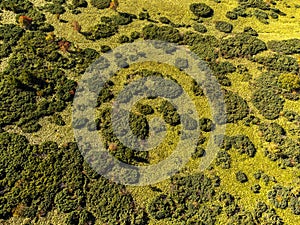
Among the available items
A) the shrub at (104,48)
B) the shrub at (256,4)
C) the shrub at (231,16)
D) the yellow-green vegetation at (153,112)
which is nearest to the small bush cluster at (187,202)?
the yellow-green vegetation at (153,112)

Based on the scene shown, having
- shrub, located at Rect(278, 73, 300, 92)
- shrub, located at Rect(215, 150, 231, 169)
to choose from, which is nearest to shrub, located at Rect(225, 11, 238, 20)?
shrub, located at Rect(278, 73, 300, 92)

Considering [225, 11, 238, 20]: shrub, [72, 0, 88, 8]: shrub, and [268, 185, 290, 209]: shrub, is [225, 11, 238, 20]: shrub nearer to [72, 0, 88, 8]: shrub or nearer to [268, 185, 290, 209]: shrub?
[72, 0, 88, 8]: shrub

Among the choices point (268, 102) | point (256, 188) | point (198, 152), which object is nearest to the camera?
point (256, 188)

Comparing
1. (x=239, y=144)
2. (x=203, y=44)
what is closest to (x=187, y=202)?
(x=239, y=144)

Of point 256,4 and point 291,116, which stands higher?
point 256,4

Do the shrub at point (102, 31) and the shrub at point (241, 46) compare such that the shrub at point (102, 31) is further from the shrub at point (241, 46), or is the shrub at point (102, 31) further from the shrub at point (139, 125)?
the shrub at point (241, 46)

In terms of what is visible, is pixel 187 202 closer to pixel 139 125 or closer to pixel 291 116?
pixel 139 125

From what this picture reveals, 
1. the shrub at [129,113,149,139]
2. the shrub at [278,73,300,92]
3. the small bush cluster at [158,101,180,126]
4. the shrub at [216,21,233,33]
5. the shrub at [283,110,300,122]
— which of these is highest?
the shrub at [216,21,233,33]

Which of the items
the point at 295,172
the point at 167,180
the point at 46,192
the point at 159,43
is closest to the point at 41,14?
the point at 159,43
